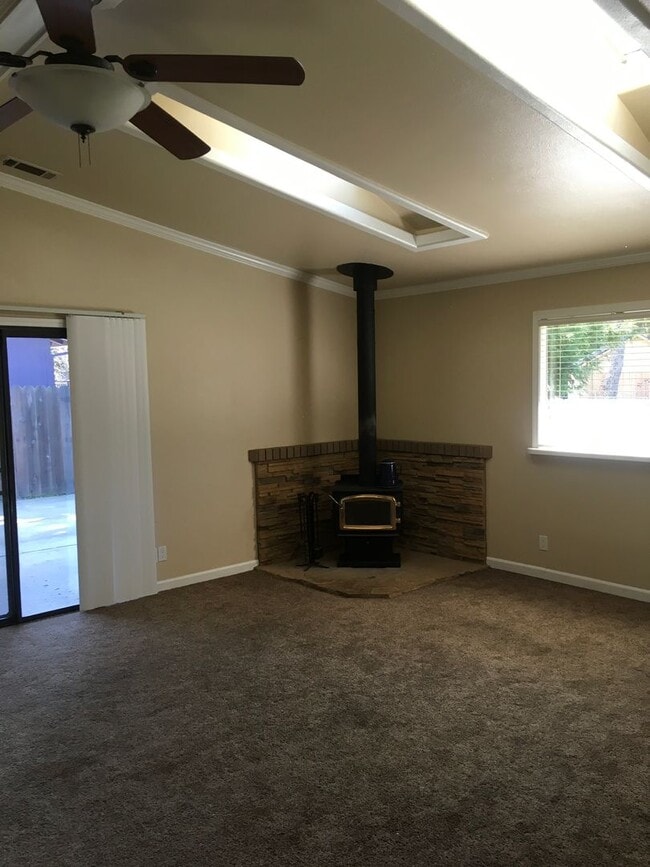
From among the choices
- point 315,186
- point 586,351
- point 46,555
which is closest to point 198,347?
point 315,186

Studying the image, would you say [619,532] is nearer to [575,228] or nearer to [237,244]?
[575,228]

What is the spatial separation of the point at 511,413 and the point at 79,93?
408 cm

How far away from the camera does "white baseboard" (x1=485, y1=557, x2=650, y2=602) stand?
443 centimetres

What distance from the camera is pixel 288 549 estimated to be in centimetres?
552

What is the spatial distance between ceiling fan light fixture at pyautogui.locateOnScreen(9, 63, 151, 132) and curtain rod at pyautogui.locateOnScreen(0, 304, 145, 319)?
242 cm

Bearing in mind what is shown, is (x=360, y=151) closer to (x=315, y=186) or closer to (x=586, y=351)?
(x=315, y=186)

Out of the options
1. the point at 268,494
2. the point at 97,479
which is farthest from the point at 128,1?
the point at 268,494

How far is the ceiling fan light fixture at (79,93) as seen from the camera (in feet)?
5.48

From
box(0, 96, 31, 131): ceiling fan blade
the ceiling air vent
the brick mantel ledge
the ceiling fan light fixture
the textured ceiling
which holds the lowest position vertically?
the brick mantel ledge

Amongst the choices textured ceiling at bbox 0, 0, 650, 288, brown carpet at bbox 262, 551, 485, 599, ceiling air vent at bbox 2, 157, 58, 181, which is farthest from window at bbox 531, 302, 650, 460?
ceiling air vent at bbox 2, 157, 58, 181

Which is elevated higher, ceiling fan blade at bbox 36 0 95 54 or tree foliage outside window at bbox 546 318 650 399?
ceiling fan blade at bbox 36 0 95 54

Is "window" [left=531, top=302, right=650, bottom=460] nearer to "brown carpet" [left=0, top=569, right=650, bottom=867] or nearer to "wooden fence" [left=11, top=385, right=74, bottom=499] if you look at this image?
"brown carpet" [left=0, top=569, right=650, bottom=867]

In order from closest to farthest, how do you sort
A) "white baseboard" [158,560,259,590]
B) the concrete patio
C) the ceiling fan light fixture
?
the ceiling fan light fixture, the concrete patio, "white baseboard" [158,560,259,590]

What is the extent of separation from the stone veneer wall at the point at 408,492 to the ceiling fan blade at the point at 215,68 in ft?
11.9
